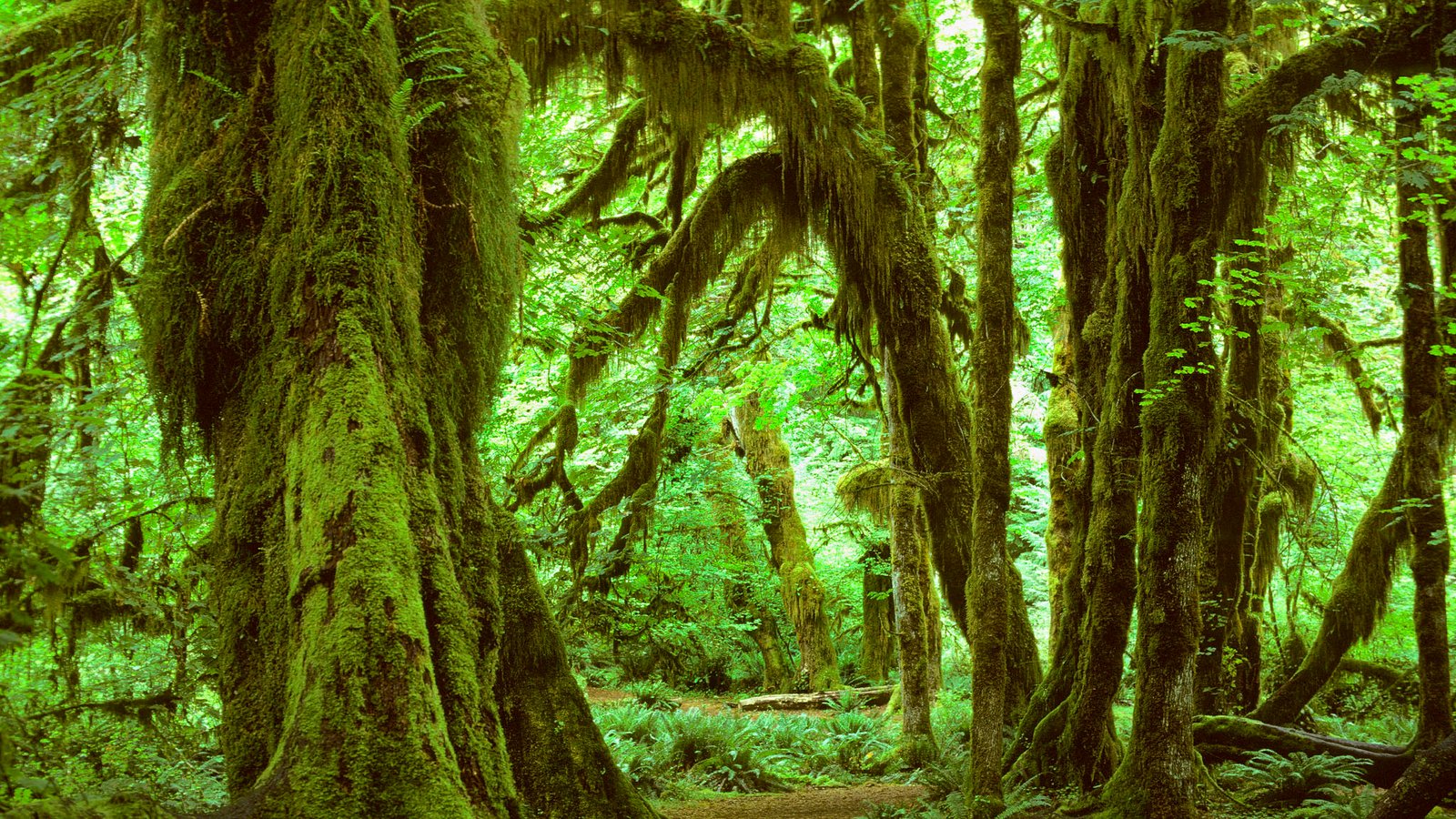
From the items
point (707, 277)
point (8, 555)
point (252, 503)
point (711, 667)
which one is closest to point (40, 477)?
point (252, 503)

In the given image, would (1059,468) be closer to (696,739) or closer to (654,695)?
(696,739)

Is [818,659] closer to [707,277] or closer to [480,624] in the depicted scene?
[707,277]

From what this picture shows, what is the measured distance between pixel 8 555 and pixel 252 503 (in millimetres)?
1190

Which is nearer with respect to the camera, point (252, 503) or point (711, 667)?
point (252, 503)

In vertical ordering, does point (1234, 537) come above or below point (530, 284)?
below

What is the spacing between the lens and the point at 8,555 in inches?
105

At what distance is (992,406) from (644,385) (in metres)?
5.34

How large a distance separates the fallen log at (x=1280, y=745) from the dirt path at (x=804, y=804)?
2.84 metres

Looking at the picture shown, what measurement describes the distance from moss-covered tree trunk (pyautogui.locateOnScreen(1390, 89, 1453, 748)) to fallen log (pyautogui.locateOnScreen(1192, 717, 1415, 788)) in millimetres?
1972

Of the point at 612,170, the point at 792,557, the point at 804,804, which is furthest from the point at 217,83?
the point at 792,557

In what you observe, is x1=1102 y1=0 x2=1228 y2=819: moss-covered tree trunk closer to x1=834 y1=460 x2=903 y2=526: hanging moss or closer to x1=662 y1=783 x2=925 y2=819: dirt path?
x1=662 y1=783 x2=925 y2=819: dirt path

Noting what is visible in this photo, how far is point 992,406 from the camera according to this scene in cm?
695

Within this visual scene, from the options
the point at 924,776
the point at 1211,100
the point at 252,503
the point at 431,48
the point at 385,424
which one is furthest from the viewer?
the point at 924,776

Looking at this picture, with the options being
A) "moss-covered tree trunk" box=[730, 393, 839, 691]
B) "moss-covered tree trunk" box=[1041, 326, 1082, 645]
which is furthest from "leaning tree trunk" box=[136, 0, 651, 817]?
"moss-covered tree trunk" box=[730, 393, 839, 691]
